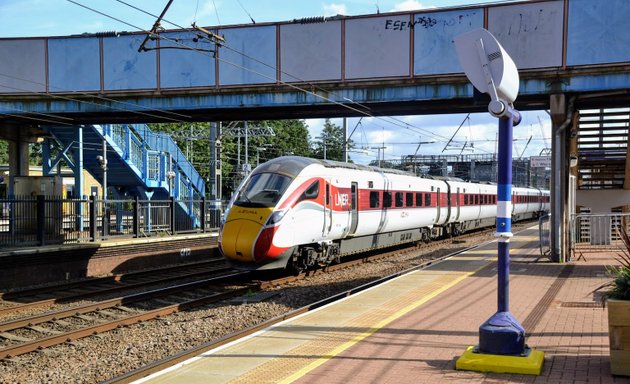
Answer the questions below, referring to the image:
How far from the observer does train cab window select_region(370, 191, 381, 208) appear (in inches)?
730

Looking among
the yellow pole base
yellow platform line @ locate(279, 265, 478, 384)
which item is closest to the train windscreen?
yellow platform line @ locate(279, 265, 478, 384)

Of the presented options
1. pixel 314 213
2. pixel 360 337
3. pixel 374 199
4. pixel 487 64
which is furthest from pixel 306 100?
pixel 487 64

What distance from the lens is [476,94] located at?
680 centimetres

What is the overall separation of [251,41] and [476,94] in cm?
1295

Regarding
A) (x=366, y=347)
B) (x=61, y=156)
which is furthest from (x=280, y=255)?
(x=61, y=156)

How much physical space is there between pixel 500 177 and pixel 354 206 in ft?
35.4

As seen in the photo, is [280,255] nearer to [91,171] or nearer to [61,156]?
[61,156]

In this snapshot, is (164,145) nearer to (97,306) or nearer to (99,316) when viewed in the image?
(97,306)

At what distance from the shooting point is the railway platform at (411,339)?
6.14 m

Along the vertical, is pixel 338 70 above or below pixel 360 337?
above

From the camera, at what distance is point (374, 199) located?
18.8 m

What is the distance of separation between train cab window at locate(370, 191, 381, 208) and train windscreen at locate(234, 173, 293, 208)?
4863 mm

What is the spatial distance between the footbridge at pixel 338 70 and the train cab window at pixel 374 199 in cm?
278

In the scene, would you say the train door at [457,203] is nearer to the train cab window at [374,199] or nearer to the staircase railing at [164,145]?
the train cab window at [374,199]
